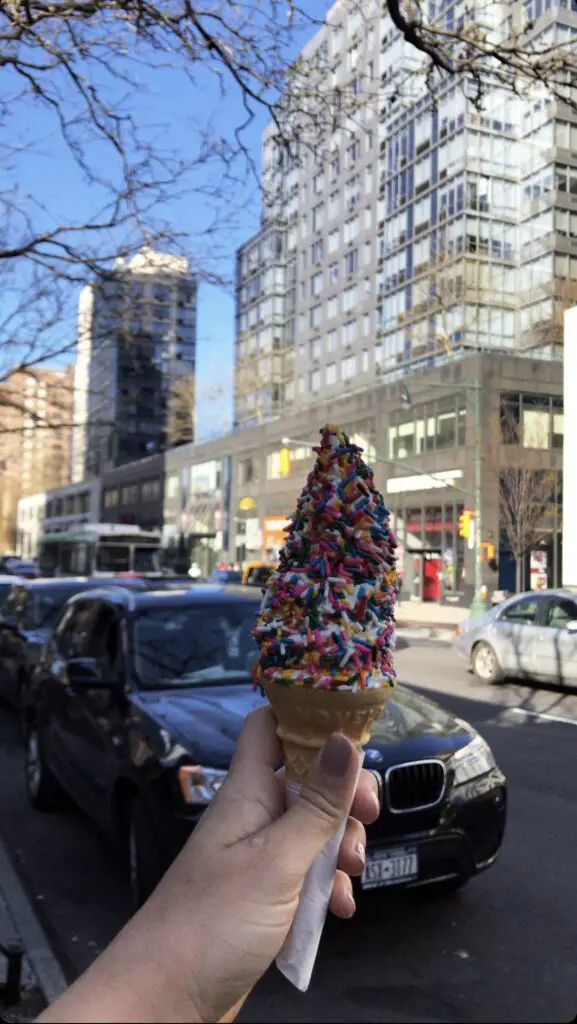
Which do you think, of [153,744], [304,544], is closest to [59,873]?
[153,744]

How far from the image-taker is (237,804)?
138 centimetres

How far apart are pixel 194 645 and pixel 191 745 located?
1.21 meters

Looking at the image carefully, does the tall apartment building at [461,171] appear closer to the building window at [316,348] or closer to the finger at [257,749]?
the finger at [257,749]

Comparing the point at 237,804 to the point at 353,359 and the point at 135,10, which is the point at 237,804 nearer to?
the point at 135,10

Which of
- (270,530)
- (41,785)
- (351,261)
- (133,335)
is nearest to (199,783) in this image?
(41,785)

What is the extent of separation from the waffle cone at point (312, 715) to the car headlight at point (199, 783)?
232cm

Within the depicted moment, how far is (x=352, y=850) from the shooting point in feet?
4.85

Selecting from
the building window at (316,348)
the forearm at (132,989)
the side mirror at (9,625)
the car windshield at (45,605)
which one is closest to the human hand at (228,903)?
the forearm at (132,989)

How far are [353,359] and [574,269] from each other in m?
50.9

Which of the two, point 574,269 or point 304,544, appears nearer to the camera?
point 304,544

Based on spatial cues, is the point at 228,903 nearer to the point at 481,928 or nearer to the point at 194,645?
the point at 481,928

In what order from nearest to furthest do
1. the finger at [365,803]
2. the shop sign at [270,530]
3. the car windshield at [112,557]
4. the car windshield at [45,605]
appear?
the finger at [365,803] → the car windshield at [45,605] → the car windshield at [112,557] → the shop sign at [270,530]

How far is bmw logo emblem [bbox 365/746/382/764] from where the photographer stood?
12.2 feet

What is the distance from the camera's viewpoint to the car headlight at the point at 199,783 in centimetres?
369
